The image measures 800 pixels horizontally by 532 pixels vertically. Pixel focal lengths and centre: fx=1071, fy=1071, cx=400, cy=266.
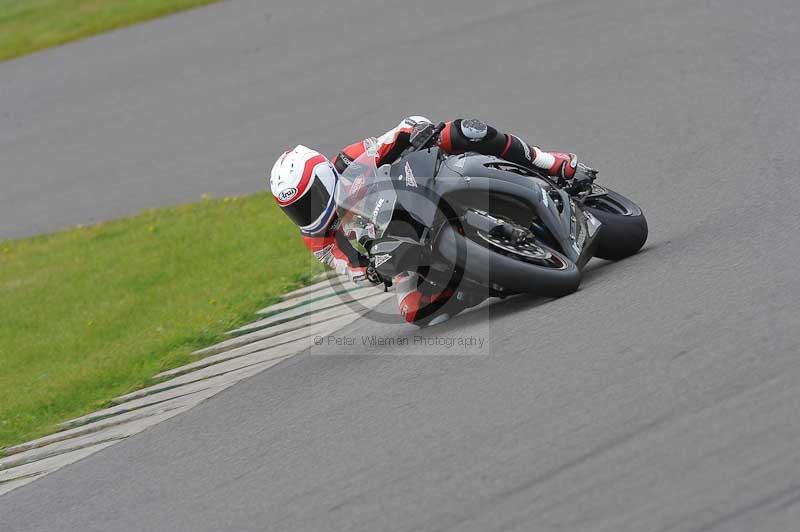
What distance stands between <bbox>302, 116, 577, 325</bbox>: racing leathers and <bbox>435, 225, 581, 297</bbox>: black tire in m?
0.55

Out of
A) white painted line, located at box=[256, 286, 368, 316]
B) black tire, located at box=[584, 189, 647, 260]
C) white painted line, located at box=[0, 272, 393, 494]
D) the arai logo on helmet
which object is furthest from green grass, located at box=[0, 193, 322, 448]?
black tire, located at box=[584, 189, 647, 260]

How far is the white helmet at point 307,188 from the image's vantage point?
657 cm

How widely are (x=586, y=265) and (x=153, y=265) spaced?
16.6 feet

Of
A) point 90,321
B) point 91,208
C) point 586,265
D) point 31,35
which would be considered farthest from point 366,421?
point 31,35

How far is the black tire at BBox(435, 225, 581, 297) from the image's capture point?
6129 mm

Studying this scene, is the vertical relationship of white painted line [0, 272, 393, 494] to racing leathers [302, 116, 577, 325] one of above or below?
below

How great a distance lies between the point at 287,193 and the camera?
6578 mm

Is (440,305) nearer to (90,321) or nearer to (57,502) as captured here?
(57,502)

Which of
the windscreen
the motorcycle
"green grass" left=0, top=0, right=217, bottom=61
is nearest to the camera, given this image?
the motorcycle

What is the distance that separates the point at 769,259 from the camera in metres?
5.97

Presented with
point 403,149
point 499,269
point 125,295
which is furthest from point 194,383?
point 125,295

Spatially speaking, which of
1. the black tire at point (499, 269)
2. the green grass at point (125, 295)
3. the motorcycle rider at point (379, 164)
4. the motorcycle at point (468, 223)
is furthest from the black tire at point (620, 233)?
the green grass at point (125, 295)

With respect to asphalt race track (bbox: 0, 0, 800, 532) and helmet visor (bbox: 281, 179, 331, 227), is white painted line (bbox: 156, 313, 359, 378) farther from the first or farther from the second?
helmet visor (bbox: 281, 179, 331, 227)

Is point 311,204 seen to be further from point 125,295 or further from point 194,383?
point 125,295
